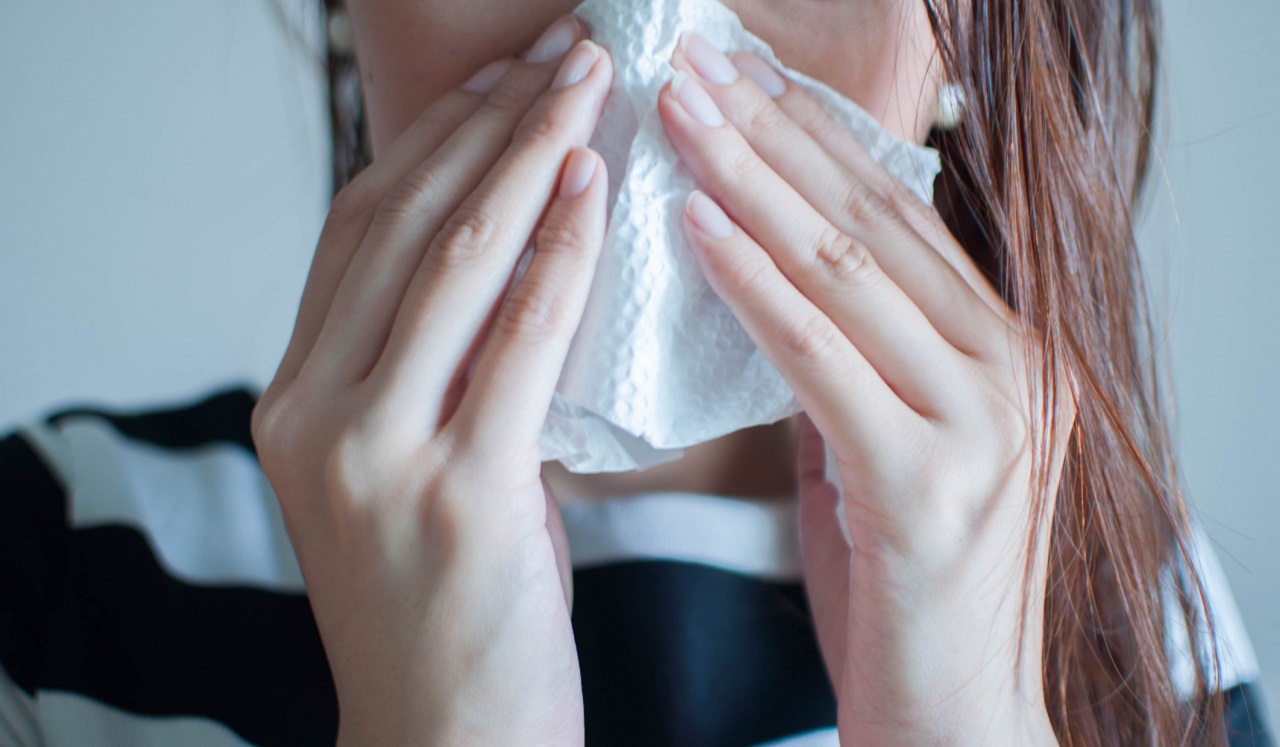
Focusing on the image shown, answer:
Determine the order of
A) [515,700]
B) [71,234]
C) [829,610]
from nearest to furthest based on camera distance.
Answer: [515,700] < [829,610] < [71,234]

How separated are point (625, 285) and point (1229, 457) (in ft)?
3.30

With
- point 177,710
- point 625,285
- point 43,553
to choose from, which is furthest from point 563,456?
point 43,553

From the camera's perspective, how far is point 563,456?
0.56 meters

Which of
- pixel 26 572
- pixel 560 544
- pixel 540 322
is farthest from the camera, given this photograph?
pixel 26 572

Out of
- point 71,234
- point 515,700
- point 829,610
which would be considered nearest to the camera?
point 515,700

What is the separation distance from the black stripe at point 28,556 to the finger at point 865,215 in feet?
2.18

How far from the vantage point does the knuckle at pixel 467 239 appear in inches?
19.4


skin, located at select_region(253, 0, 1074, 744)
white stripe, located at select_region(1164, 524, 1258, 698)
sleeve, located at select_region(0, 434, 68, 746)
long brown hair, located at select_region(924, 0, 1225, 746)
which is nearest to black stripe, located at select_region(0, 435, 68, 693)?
sleeve, located at select_region(0, 434, 68, 746)

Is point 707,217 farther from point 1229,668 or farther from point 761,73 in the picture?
point 1229,668

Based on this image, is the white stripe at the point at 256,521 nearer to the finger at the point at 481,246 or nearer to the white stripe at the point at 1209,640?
the white stripe at the point at 1209,640

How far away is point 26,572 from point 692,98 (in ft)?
2.19

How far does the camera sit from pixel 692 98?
0.49 metres

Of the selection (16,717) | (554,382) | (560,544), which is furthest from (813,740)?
(16,717)

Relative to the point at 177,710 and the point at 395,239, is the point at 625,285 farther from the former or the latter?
the point at 177,710
